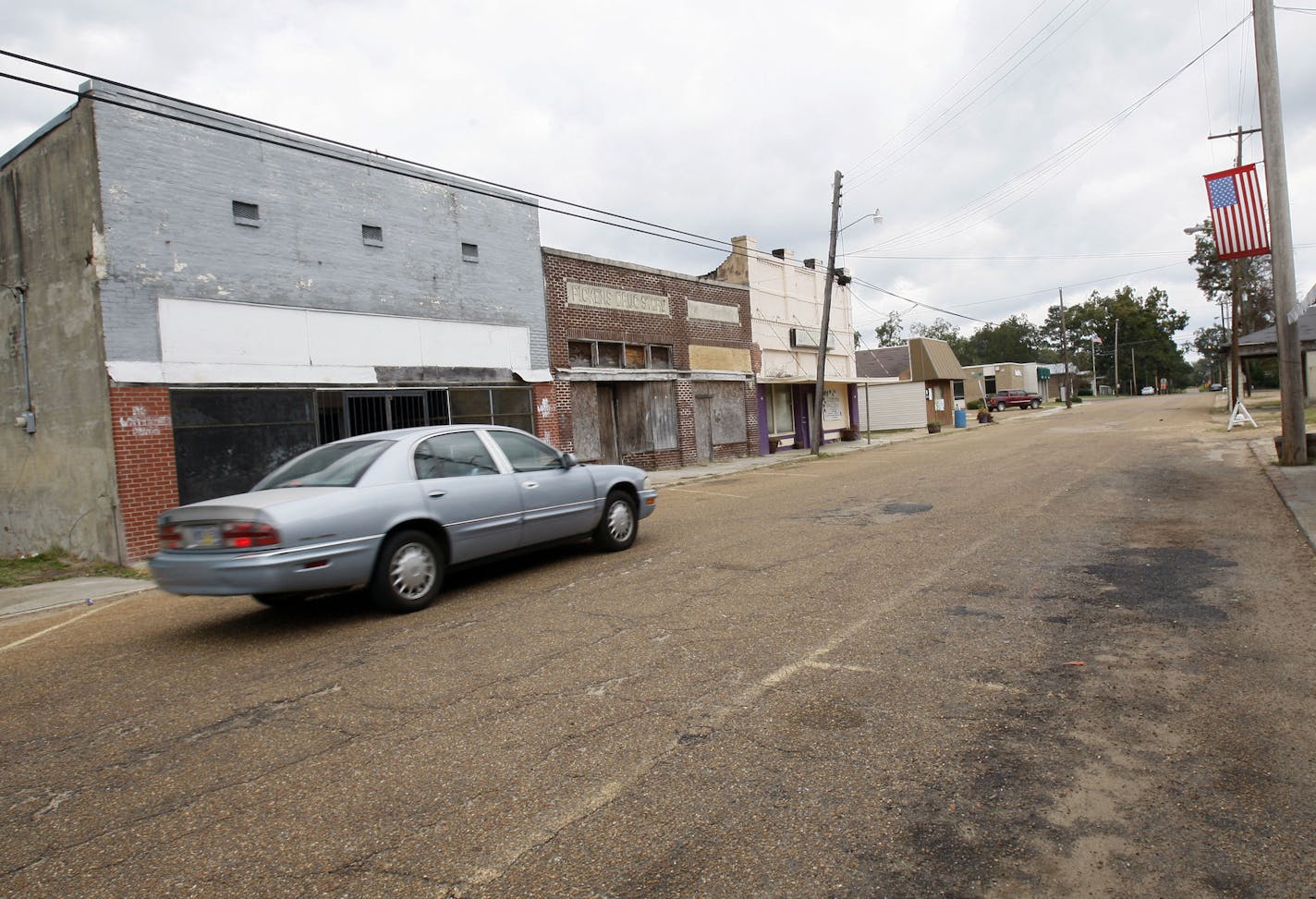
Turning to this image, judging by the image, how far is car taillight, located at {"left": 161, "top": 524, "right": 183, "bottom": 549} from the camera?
19.8ft

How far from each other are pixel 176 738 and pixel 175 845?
125 cm

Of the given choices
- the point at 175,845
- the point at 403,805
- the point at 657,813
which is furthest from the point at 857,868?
the point at 175,845

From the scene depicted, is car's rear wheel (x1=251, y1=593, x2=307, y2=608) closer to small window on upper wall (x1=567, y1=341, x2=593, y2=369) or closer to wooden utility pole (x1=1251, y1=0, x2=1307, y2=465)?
small window on upper wall (x1=567, y1=341, x2=593, y2=369)

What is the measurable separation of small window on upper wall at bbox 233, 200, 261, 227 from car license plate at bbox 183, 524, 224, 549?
27.1 feet

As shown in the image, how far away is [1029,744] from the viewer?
3.48 metres

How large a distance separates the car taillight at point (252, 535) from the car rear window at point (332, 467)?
2.42 feet

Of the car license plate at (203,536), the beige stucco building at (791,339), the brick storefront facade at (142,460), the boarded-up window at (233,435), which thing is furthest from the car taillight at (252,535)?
the beige stucco building at (791,339)

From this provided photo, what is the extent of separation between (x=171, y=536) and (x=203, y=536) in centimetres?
41

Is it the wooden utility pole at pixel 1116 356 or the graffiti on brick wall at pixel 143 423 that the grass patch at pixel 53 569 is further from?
the wooden utility pole at pixel 1116 356

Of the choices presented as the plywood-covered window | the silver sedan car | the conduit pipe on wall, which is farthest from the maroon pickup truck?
the conduit pipe on wall

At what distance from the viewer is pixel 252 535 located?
5691 millimetres

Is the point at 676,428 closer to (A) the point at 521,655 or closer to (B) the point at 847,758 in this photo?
(A) the point at 521,655

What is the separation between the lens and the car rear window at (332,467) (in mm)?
6457

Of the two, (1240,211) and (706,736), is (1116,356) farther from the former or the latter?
(706,736)
